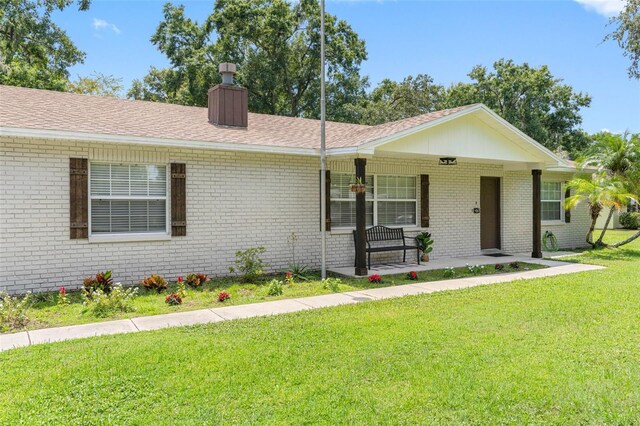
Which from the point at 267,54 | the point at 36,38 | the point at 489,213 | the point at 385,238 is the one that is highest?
the point at 267,54

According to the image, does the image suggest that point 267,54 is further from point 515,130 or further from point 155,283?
point 155,283

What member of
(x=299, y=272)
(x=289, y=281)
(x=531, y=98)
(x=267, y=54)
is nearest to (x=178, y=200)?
(x=289, y=281)

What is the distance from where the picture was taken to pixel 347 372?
4117 millimetres

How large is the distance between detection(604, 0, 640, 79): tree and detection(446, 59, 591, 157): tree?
20820mm

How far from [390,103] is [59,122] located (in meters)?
28.6

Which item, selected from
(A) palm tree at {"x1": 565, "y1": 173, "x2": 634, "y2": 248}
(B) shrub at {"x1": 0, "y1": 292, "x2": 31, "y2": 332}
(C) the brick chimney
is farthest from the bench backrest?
(B) shrub at {"x1": 0, "y1": 292, "x2": 31, "y2": 332}

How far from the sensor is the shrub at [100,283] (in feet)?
24.1

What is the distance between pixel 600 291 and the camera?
304 inches

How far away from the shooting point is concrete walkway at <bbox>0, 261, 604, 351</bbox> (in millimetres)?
5281

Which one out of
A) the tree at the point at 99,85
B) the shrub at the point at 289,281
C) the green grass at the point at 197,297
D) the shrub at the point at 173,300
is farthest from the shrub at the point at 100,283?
the tree at the point at 99,85

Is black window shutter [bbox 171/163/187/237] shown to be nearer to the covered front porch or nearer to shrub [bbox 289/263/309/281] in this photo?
shrub [bbox 289/263/309/281]

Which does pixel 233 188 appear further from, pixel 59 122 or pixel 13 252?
pixel 13 252

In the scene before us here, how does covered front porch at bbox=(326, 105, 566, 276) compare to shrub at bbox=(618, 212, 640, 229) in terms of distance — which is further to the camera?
shrub at bbox=(618, 212, 640, 229)

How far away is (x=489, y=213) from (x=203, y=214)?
29.3ft
